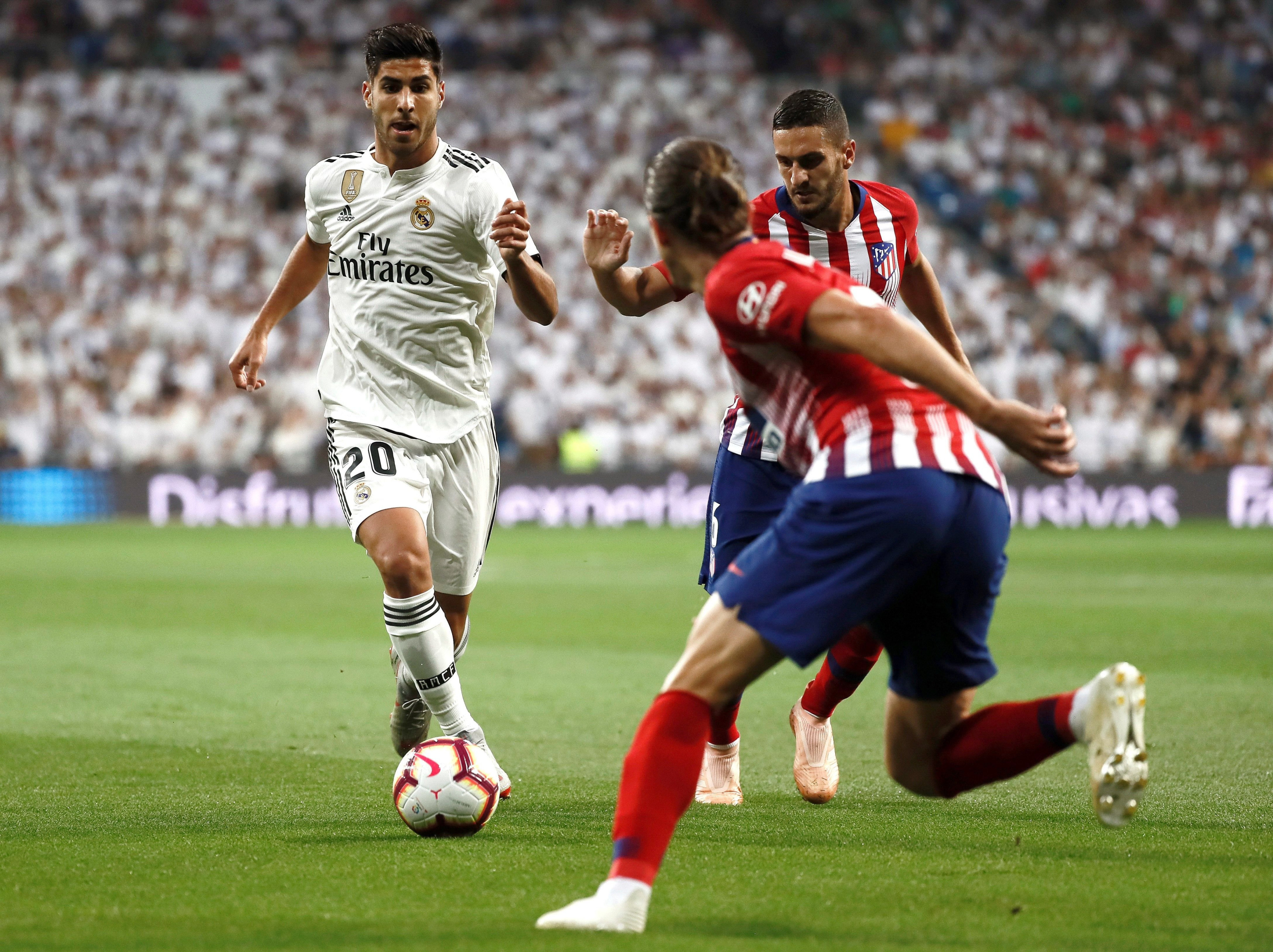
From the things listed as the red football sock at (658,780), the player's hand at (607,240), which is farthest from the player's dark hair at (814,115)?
the red football sock at (658,780)

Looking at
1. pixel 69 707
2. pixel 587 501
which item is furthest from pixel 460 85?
pixel 69 707

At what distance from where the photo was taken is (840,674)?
19.4ft

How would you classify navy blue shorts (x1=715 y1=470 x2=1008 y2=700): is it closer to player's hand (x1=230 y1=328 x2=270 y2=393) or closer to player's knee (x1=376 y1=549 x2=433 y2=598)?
player's knee (x1=376 y1=549 x2=433 y2=598)

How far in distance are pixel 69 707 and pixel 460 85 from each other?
20.4 meters

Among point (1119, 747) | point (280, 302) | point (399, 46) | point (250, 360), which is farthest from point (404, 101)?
point (1119, 747)

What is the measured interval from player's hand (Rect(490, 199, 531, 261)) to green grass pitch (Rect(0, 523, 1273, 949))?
1.88 m

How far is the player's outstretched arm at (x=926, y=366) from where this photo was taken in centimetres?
360

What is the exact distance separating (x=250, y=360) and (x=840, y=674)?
2.53 metres

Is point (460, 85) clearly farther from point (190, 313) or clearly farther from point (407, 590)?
point (407, 590)

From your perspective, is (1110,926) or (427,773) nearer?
(1110,926)

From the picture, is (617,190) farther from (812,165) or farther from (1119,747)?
(1119,747)

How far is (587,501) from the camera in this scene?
23328mm

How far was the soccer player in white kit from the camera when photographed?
5723 mm

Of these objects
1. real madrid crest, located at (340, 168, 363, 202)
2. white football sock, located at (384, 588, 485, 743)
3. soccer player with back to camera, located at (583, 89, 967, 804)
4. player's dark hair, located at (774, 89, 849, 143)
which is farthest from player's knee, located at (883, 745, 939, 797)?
real madrid crest, located at (340, 168, 363, 202)
